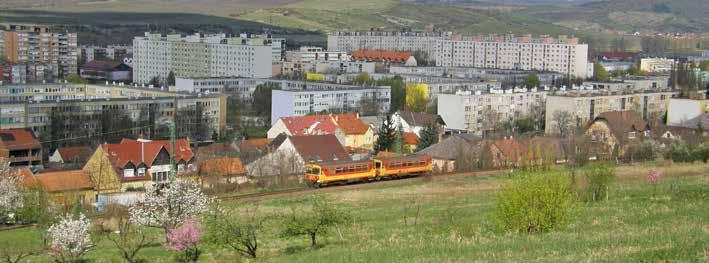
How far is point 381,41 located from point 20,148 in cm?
6742

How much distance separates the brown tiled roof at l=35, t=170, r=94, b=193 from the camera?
26.4 metres

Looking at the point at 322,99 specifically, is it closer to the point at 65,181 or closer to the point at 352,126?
the point at 352,126

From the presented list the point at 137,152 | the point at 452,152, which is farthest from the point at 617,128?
the point at 137,152

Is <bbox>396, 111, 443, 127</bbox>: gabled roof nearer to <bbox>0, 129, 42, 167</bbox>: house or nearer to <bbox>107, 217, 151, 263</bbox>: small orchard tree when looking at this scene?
<bbox>0, 129, 42, 167</bbox>: house

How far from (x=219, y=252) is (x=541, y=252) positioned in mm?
7251

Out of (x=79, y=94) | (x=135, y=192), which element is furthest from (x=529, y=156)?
(x=79, y=94)

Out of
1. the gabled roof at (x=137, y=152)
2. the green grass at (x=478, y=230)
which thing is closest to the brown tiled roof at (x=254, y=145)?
the gabled roof at (x=137, y=152)

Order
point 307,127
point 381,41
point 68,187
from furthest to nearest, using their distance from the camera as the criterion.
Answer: point 381,41, point 307,127, point 68,187

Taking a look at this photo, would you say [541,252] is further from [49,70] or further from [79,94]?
[49,70]

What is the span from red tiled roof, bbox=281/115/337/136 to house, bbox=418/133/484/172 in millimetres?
6338

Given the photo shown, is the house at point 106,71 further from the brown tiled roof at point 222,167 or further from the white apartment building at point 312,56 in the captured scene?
the brown tiled roof at point 222,167

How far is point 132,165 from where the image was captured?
2961cm

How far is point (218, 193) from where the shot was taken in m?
26.8

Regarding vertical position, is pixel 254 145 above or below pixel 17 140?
below
